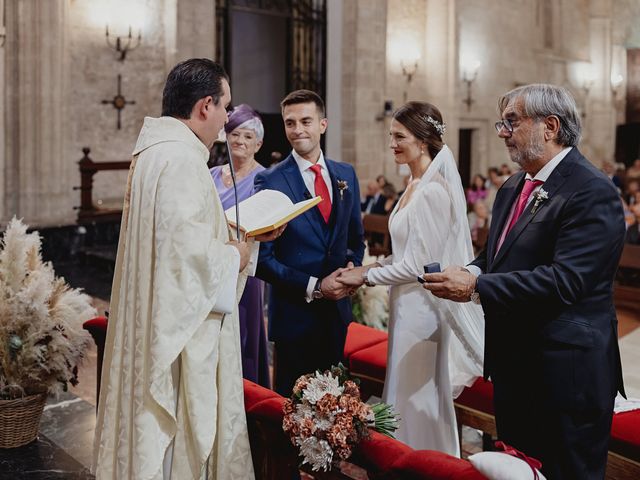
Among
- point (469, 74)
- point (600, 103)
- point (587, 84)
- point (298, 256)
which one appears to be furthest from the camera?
point (600, 103)

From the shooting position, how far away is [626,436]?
116 inches

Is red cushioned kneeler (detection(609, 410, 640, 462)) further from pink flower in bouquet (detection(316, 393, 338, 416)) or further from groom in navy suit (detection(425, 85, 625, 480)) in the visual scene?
pink flower in bouquet (detection(316, 393, 338, 416))

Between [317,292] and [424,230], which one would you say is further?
[317,292]

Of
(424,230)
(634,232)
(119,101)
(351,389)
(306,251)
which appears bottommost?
(351,389)

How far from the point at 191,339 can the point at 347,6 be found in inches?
445

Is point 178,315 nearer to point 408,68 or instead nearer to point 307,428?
point 307,428

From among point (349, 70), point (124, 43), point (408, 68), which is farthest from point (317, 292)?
point (408, 68)

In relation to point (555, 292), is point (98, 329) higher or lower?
lower

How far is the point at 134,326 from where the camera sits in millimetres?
2438

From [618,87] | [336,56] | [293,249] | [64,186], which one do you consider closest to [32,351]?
[293,249]

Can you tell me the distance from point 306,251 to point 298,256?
0.14ft

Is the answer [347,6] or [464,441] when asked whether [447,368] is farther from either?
[347,6]

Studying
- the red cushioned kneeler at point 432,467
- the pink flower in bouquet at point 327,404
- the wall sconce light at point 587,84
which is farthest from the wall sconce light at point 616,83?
the red cushioned kneeler at point 432,467

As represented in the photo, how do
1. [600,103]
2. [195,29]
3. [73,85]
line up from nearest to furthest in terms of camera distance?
1. [73,85]
2. [195,29]
3. [600,103]
